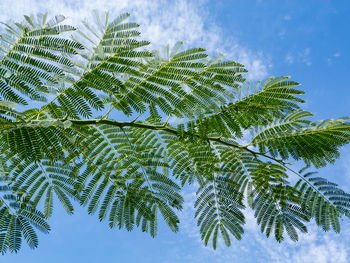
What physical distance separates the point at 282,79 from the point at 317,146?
3.03 feet

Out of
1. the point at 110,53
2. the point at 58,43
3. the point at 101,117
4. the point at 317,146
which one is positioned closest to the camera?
the point at 58,43

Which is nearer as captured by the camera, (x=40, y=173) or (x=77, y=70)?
(x=77, y=70)

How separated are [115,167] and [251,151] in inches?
65.6

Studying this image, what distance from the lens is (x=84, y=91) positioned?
368 cm

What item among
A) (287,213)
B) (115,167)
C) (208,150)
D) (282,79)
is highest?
(282,79)

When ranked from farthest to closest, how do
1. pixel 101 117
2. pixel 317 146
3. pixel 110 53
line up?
1. pixel 317 146
2. pixel 101 117
3. pixel 110 53

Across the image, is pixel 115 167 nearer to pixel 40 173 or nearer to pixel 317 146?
pixel 40 173

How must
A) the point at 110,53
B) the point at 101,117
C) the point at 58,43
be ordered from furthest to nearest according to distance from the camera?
the point at 101,117 → the point at 110,53 → the point at 58,43

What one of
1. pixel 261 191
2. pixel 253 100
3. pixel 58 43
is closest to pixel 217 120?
pixel 253 100

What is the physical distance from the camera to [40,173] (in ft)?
13.6

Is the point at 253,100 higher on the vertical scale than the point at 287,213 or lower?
higher

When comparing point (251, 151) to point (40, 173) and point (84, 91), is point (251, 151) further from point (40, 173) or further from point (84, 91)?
point (40, 173)

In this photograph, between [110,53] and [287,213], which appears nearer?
[110,53]

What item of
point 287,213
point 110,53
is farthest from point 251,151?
point 110,53
